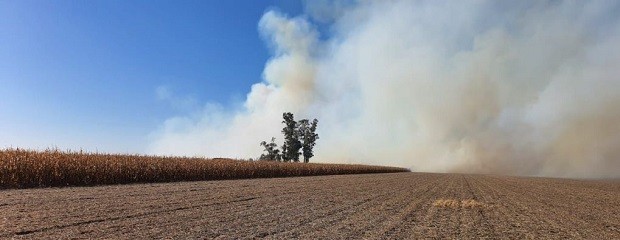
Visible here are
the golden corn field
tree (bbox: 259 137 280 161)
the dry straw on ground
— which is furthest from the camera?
tree (bbox: 259 137 280 161)

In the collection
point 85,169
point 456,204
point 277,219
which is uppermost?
point 85,169

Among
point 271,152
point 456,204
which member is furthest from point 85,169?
point 271,152

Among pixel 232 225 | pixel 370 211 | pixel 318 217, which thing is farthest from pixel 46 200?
pixel 370 211

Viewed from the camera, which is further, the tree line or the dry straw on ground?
the tree line

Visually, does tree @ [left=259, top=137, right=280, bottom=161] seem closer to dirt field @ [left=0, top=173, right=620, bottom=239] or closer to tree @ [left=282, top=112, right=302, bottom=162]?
tree @ [left=282, top=112, right=302, bottom=162]

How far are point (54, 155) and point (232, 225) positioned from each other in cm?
1752

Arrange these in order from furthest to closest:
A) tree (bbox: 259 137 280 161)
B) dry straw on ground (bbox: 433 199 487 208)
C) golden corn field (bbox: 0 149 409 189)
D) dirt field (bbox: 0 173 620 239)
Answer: tree (bbox: 259 137 280 161)
golden corn field (bbox: 0 149 409 189)
dry straw on ground (bbox: 433 199 487 208)
dirt field (bbox: 0 173 620 239)

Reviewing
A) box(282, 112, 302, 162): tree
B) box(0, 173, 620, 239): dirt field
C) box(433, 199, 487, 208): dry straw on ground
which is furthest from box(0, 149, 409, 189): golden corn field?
box(282, 112, 302, 162): tree

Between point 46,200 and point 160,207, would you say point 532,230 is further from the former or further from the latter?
point 46,200

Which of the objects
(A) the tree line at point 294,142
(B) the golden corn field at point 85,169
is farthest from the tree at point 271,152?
(B) the golden corn field at point 85,169

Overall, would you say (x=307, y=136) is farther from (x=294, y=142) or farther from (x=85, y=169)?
(x=85, y=169)

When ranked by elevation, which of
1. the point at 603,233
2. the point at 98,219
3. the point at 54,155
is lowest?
the point at 603,233

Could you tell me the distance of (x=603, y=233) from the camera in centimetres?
1102

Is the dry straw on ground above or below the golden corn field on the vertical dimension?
below
